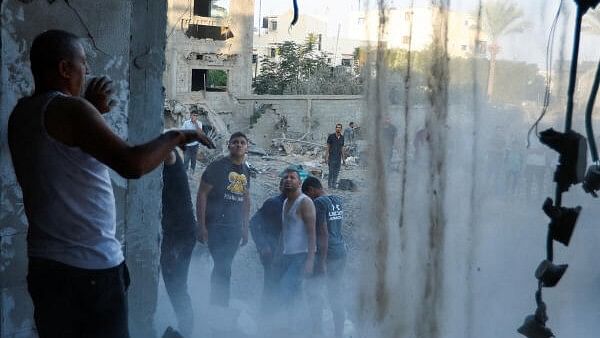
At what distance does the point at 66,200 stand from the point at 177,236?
2989 mm

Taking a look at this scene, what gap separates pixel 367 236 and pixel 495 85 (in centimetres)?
142

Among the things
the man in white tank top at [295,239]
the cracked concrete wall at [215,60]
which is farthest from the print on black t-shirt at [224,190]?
the cracked concrete wall at [215,60]

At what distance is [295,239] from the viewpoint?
5312mm

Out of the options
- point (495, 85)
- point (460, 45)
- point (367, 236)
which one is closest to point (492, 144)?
point (495, 85)

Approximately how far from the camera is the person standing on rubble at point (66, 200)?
2025mm

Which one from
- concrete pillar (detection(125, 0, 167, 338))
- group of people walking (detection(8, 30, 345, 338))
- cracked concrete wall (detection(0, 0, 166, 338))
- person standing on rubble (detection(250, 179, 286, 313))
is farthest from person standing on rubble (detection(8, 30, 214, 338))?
person standing on rubble (detection(250, 179, 286, 313))

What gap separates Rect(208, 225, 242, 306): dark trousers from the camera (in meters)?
5.69

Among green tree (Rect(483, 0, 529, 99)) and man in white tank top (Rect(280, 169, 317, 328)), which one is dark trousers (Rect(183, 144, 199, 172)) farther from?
green tree (Rect(483, 0, 529, 99))

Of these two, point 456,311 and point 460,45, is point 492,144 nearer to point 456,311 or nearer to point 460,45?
point 460,45

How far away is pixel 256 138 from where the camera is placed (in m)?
19.4

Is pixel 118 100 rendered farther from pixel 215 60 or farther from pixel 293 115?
pixel 215 60

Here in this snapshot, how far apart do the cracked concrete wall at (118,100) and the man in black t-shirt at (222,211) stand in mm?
1644

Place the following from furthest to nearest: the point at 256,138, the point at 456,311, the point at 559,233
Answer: the point at 256,138 < the point at 456,311 < the point at 559,233

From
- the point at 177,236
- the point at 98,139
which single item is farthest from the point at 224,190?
the point at 98,139
